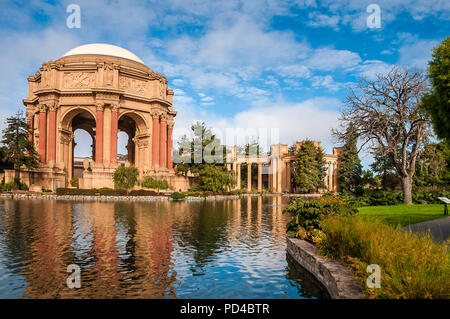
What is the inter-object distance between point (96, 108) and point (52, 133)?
8.06 m

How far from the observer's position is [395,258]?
5906 millimetres

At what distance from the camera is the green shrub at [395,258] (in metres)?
4.93

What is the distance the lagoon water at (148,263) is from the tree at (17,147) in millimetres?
34731

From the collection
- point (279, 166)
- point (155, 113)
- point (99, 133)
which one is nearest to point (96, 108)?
point (99, 133)

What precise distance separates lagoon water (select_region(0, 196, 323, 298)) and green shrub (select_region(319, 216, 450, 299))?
121 cm

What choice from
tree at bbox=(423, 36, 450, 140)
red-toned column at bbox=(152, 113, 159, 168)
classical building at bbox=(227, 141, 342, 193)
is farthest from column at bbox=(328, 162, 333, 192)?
tree at bbox=(423, 36, 450, 140)

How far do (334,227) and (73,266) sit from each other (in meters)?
6.81

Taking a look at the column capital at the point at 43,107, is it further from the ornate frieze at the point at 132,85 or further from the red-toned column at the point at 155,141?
the red-toned column at the point at 155,141

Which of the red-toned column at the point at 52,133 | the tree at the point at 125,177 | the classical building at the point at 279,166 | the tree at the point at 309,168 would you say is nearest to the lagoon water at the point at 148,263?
the tree at the point at 125,177

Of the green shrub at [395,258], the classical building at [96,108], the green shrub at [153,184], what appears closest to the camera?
the green shrub at [395,258]

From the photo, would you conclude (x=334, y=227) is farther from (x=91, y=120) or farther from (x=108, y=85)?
(x=91, y=120)

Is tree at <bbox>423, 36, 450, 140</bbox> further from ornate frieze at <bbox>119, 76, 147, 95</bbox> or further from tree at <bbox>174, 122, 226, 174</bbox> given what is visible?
ornate frieze at <bbox>119, 76, 147, 95</bbox>

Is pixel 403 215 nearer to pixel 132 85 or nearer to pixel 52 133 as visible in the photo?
pixel 132 85
